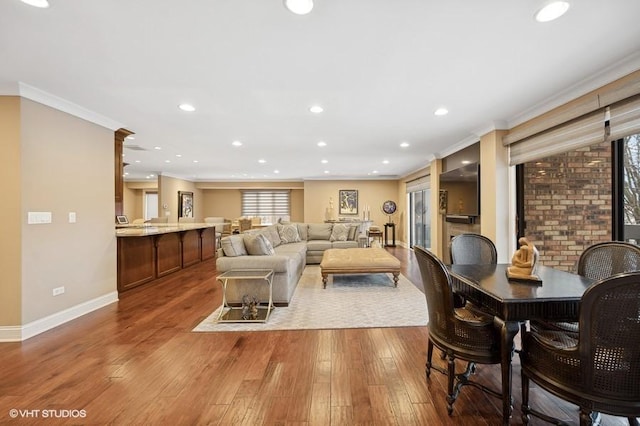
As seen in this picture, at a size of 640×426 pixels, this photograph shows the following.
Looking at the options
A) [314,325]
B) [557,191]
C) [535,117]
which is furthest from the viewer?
[557,191]

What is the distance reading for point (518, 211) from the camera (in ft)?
13.0

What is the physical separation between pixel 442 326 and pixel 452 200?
13.8ft

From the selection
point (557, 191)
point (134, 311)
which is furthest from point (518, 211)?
point (134, 311)

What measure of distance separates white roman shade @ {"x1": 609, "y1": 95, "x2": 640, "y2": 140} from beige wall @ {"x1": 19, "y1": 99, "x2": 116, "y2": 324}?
557 centimetres

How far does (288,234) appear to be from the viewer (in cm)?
666

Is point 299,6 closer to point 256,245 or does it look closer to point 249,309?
point 256,245

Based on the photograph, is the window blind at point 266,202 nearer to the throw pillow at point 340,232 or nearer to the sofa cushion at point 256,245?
the throw pillow at point 340,232

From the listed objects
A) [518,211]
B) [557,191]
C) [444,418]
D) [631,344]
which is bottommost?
[444,418]

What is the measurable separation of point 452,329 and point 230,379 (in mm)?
1619

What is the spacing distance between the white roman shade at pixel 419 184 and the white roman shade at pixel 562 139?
3.41 metres

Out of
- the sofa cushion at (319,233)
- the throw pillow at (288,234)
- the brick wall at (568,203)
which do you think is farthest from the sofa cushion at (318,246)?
the brick wall at (568,203)

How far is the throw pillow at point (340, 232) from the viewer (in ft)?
22.7

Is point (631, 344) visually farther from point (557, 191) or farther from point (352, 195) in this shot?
point (352, 195)

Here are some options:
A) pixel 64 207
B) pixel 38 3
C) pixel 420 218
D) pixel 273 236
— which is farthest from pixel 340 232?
pixel 38 3
